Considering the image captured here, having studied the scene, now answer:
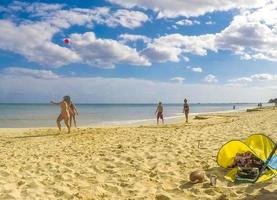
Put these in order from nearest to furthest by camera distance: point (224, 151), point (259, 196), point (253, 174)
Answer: point (259, 196), point (253, 174), point (224, 151)

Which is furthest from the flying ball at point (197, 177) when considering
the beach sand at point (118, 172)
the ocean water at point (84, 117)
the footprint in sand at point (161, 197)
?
the ocean water at point (84, 117)

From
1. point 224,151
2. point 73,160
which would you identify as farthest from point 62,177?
point 224,151

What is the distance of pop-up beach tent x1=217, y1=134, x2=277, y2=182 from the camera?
23.1ft

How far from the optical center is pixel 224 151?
26.1ft

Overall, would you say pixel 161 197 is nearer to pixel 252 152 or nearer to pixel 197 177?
pixel 197 177

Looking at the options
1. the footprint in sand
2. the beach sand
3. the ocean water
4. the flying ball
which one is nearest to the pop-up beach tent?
the beach sand

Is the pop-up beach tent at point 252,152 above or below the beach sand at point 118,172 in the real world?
above

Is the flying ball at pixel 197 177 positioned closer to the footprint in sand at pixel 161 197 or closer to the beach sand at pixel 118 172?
the beach sand at pixel 118 172

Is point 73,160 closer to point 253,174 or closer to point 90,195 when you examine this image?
point 90,195

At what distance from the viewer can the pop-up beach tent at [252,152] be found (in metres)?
7.05

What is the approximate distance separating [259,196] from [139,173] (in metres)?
2.53

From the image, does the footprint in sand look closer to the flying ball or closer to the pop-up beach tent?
the flying ball

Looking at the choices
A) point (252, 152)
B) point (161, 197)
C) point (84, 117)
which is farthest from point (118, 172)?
point (84, 117)

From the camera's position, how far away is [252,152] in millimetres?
7520
